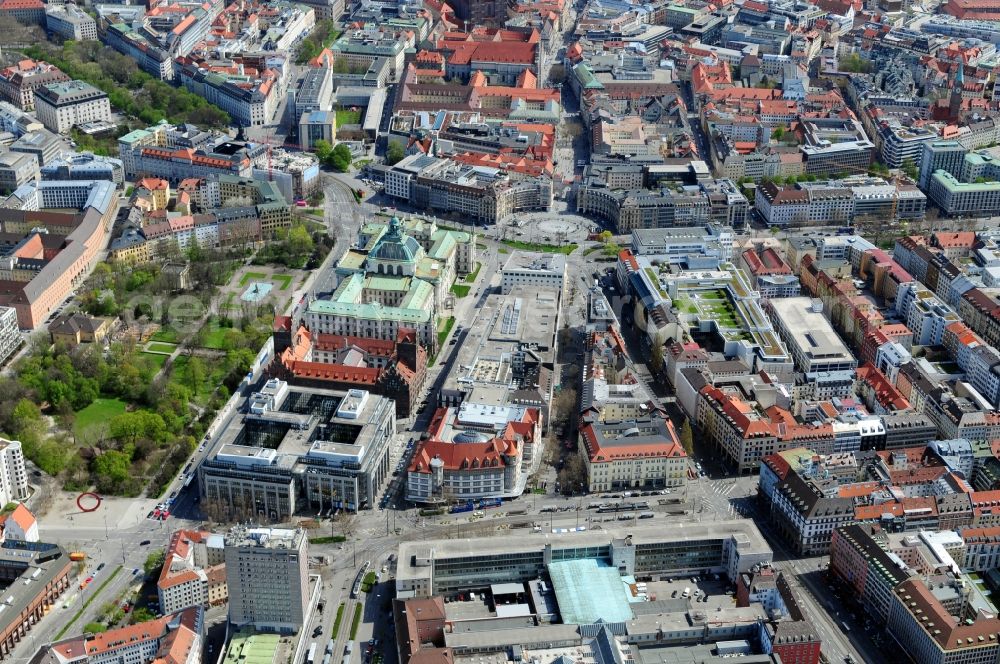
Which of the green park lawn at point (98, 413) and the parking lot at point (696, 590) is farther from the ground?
the green park lawn at point (98, 413)

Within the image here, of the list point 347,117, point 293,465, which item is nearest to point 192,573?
point 293,465

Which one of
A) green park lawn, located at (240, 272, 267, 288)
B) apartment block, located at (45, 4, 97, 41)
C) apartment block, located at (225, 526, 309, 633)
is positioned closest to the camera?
apartment block, located at (225, 526, 309, 633)

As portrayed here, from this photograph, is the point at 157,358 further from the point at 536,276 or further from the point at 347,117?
the point at 347,117

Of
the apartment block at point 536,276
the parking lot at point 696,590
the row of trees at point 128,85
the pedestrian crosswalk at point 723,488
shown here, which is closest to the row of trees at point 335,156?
the row of trees at point 128,85

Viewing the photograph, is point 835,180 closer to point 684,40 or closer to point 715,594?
point 684,40

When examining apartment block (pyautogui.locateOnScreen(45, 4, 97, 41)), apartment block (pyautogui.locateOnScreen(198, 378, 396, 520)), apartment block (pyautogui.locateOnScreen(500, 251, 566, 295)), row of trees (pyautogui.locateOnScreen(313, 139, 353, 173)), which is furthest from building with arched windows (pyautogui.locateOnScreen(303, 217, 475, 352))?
apartment block (pyautogui.locateOnScreen(45, 4, 97, 41))

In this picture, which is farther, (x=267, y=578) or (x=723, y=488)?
(x=723, y=488)

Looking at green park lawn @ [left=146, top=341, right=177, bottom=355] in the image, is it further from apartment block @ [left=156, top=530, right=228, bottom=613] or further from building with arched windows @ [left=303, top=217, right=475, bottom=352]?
apartment block @ [left=156, top=530, right=228, bottom=613]

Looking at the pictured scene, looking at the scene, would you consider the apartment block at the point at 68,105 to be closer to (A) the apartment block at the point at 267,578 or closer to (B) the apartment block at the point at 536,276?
(B) the apartment block at the point at 536,276

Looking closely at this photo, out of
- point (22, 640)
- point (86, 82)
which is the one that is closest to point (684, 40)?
point (86, 82)

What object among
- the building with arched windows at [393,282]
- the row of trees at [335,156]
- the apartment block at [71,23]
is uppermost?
the apartment block at [71,23]

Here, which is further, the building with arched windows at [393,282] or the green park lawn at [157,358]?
the building with arched windows at [393,282]
